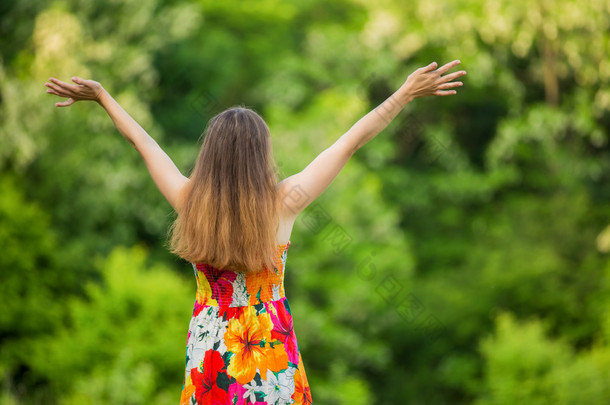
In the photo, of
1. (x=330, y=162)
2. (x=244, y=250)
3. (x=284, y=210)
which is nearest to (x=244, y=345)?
(x=244, y=250)

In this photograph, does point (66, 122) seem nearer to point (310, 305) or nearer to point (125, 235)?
point (125, 235)

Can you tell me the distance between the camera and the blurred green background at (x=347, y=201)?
8688 millimetres

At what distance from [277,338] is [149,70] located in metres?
10.9

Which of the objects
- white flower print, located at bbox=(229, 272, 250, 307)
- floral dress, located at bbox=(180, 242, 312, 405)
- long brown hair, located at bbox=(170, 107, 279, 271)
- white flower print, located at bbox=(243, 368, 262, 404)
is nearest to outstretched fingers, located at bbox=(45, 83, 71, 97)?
long brown hair, located at bbox=(170, 107, 279, 271)

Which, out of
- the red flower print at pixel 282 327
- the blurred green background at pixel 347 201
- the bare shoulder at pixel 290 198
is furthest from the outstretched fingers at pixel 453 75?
the blurred green background at pixel 347 201

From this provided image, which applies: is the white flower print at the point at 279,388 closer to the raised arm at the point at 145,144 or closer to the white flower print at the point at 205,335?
the white flower print at the point at 205,335

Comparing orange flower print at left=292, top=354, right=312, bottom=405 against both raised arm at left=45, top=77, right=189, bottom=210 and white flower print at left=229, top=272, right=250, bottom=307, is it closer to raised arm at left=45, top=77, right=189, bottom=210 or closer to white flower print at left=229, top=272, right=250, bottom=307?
white flower print at left=229, top=272, right=250, bottom=307

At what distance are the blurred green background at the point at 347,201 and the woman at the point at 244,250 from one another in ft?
17.5

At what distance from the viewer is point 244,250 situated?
192 cm

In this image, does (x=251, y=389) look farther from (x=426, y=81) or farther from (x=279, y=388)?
(x=426, y=81)

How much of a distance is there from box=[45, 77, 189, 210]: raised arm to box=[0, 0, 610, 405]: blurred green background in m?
5.30

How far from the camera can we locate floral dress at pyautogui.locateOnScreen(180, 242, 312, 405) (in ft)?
6.42

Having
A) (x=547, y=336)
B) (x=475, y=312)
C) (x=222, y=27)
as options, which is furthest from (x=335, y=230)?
(x=222, y=27)

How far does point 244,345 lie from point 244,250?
0.94ft
